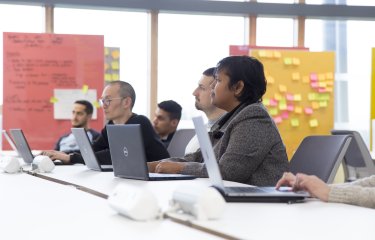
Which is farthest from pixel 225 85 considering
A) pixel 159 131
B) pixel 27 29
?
pixel 27 29

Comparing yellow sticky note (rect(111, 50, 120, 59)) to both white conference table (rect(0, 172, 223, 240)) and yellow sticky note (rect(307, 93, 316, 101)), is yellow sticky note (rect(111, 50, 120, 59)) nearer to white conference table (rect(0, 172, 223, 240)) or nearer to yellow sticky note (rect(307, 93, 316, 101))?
yellow sticky note (rect(307, 93, 316, 101))

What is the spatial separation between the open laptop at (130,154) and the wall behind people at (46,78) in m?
3.57

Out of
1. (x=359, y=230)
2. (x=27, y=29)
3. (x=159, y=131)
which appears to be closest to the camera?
(x=359, y=230)

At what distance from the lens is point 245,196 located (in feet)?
5.76

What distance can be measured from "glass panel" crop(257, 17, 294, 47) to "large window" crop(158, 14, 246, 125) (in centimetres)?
45

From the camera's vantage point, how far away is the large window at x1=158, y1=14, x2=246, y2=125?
6.99m

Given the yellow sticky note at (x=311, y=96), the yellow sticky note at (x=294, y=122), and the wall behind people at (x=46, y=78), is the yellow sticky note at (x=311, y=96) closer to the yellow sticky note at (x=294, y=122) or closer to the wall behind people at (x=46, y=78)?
the yellow sticky note at (x=294, y=122)

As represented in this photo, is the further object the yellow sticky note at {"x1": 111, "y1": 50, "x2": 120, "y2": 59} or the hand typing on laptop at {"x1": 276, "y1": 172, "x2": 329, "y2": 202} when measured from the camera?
the yellow sticky note at {"x1": 111, "y1": 50, "x2": 120, "y2": 59}

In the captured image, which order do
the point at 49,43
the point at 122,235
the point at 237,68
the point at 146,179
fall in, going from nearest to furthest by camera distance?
the point at 122,235, the point at 146,179, the point at 237,68, the point at 49,43

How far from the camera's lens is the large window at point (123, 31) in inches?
262

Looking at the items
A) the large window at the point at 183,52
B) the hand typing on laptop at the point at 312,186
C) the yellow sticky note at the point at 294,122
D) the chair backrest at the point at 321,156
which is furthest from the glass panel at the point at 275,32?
the hand typing on laptop at the point at 312,186

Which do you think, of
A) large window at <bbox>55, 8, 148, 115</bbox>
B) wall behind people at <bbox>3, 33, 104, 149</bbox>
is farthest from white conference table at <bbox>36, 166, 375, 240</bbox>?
large window at <bbox>55, 8, 148, 115</bbox>

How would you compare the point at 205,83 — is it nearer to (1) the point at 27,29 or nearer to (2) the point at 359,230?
(2) the point at 359,230

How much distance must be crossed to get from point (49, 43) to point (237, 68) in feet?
12.3
